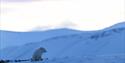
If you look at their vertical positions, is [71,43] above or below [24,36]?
below


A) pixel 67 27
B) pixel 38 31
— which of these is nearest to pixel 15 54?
pixel 38 31

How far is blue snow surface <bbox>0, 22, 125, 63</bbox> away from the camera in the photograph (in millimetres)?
6550

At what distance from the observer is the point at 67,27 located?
260 inches

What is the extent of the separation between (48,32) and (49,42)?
180mm

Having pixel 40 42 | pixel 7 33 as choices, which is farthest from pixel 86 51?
pixel 7 33

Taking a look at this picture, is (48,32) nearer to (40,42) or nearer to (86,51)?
(40,42)

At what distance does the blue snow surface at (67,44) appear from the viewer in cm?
655

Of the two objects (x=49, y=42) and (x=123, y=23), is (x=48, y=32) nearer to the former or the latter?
(x=49, y=42)

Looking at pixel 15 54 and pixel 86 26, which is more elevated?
pixel 86 26

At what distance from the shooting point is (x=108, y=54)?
6520 mm

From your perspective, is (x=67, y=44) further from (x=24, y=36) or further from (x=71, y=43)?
(x=24, y=36)

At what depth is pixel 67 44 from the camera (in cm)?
679

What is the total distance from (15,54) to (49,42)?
24.1 inches

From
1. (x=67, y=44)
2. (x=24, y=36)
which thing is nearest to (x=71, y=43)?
(x=67, y=44)
